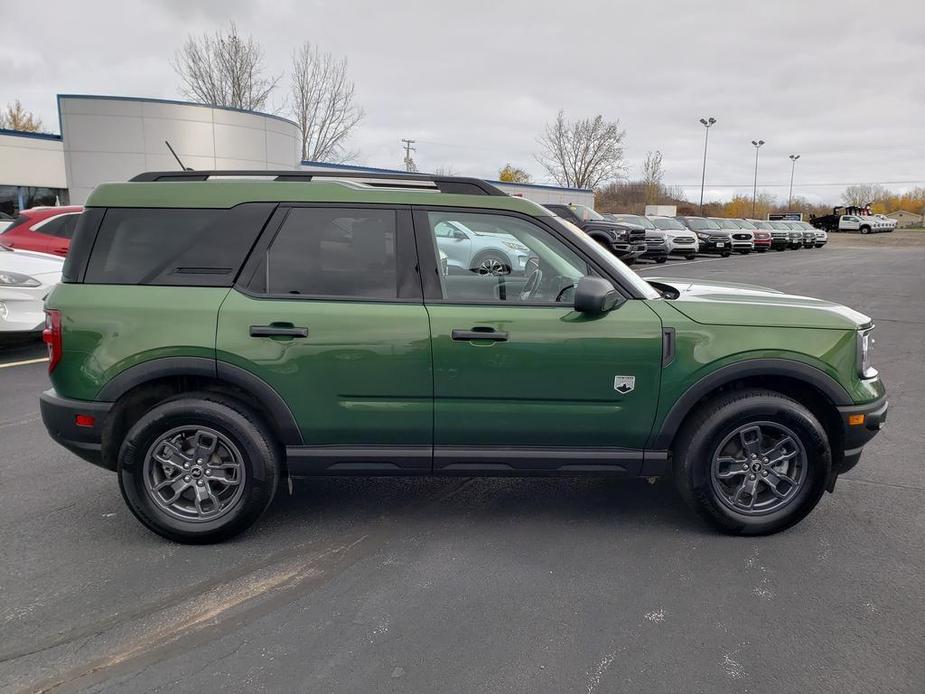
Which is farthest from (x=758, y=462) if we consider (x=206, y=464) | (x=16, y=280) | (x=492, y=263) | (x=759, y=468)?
(x=16, y=280)

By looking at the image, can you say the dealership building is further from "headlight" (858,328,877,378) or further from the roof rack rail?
"headlight" (858,328,877,378)

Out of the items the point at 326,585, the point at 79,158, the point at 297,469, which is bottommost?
the point at 326,585

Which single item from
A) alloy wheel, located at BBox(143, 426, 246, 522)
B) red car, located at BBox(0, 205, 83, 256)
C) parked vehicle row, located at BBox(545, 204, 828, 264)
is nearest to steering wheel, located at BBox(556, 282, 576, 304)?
alloy wheel, located at BBox(143, 426, 246, 522)

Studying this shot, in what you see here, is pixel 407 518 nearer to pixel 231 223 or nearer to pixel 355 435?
pixel 355 435

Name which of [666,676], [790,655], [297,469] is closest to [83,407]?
[297,469]

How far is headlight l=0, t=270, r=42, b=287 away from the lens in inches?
300

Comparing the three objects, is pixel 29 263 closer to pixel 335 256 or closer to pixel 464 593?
pixel 335 256

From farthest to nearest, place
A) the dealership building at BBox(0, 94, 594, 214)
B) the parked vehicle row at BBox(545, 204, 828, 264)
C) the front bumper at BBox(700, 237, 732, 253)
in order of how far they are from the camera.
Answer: the front bumper at BBox(700, 237, 732, 253)
the dealership building at BBox(0, 94, 594, 214)
the parked vehicle row at BBox(545, 204, 828, 264)

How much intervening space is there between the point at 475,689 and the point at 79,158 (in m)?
29.4

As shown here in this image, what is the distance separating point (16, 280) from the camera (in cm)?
769

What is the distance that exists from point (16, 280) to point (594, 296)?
23.4ft

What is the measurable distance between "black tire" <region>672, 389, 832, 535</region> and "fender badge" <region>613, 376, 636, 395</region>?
1.37 ft

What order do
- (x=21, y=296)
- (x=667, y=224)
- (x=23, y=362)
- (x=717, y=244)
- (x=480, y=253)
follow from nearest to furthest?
(x=480, y=253) → (x=21, y=296) → (x=23, y=362) → (x=667, y=224) → (x=717, y=244)

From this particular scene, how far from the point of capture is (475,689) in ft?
8.11
